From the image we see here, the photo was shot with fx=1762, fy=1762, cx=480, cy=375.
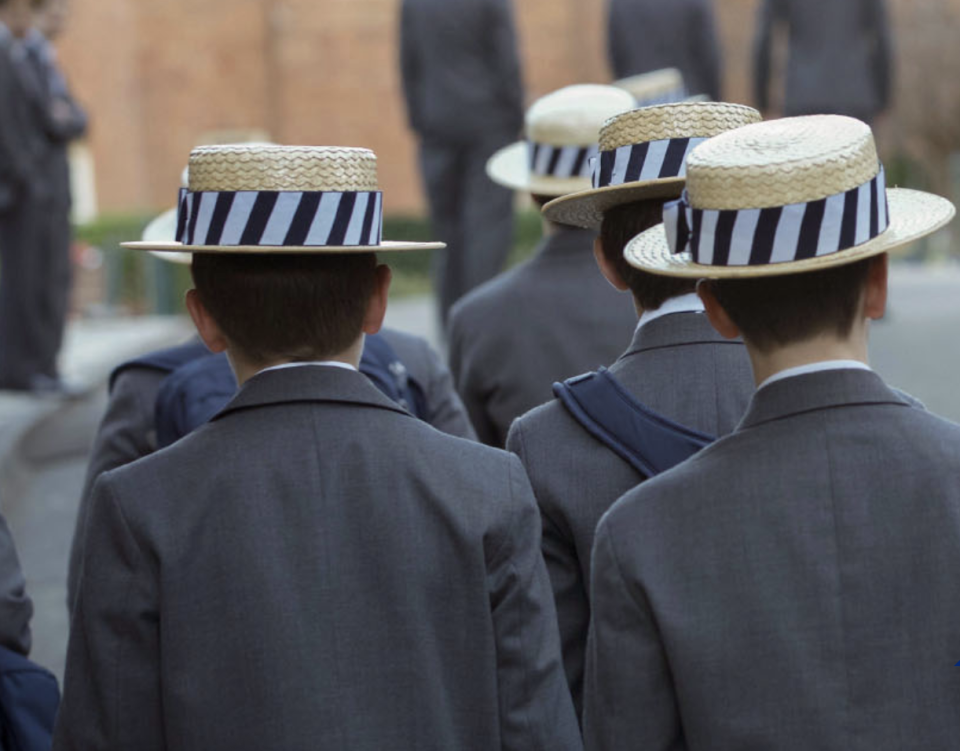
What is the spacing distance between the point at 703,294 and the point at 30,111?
27.3 feet

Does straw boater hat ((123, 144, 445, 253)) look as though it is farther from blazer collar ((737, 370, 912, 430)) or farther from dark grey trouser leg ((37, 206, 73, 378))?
dark grey trouser leg ((37, 206, 73, 378))

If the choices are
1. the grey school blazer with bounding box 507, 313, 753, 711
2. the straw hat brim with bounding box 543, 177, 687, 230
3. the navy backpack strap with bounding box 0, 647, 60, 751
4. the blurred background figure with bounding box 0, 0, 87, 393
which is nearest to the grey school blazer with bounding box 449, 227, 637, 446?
the straw hat brim with bounding box 543, 177, 687, 230

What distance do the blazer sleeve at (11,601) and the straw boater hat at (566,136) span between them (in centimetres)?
185

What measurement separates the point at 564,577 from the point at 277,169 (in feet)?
2.57

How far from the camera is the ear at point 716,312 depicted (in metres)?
2.27

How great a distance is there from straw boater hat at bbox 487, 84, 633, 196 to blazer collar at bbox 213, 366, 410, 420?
6.77ft

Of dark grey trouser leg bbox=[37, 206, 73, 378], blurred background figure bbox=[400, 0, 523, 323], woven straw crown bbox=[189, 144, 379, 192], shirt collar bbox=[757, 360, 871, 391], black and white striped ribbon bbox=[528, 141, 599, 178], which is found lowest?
dark grey trouser leg bbox=[37, 206, 73, 378]

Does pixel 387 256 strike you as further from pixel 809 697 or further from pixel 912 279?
pixel 809 697

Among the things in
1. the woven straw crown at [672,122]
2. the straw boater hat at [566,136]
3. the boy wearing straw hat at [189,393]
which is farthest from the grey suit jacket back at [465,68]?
the woven straw crown at [672,122]

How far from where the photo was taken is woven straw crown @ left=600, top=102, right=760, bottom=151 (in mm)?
2979

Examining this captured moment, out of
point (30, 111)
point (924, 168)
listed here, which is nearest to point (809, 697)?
point (30, 111)

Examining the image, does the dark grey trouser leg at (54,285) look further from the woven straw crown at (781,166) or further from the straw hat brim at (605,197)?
the woven straw crown at (781,166)

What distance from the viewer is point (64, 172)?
406 inches

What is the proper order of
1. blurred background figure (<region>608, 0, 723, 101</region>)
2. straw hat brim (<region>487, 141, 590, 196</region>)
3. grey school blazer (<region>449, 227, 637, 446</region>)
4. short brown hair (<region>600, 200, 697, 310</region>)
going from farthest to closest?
1. blurred background figure (<region>608, 0, 723, 101</region>)
2. straw hat brim (<region>487, 141, 590, 196</region>)
3. grey school blazer (<region>449, 227, 637, 446</region>)
4. short brown hair (<region>600, 200, 697, 310</region>)
